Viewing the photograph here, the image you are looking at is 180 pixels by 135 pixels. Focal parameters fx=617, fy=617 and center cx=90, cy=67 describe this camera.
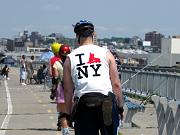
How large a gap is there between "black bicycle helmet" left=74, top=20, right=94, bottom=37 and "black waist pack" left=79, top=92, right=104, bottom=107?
0.68 meters

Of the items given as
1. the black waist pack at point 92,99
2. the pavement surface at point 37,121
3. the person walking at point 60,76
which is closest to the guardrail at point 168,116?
the person walking at point 60,76

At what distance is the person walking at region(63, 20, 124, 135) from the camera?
628 cm

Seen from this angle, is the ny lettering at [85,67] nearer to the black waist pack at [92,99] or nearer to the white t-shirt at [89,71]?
the white t-shirt at [89,71]

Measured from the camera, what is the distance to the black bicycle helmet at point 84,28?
6.56 meters

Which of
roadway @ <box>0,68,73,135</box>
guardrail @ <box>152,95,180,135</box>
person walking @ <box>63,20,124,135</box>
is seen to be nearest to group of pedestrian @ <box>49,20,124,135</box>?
person walking @ <box>63,20,124,135</box>

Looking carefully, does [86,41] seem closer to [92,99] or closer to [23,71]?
[92,99]

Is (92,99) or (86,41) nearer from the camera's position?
(92,99)

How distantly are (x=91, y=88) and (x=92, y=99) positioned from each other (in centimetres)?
14

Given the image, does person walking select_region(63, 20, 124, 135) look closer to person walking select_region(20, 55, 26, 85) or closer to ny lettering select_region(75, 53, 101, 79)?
ny lettering select_region(75, 53, 101, 79)

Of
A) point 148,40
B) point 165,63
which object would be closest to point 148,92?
point 165,63

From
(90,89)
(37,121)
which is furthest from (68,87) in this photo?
(37,121)

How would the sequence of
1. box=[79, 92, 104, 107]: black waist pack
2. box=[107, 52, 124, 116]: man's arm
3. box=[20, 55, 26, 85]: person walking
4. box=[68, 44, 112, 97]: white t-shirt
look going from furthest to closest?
box=[20, 55, 26, 85]: person walking
box=[107, 52, 124, 116]: man's arm
box=[68, 44, 112, 97]: white t-shirt
box=[79, 92, 104, 107]: black waist pack

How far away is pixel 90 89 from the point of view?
6.37 m

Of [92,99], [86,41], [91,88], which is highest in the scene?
[86,41]
